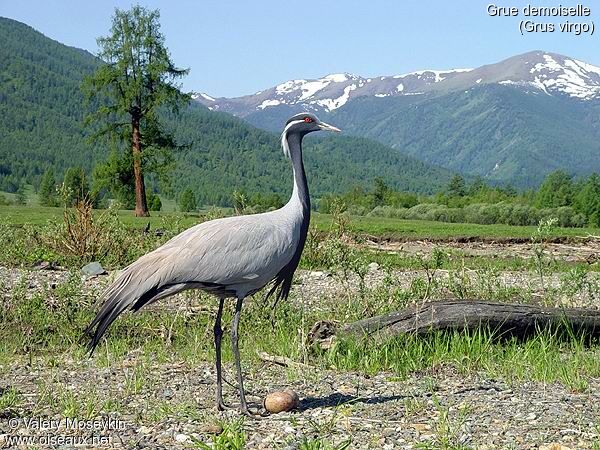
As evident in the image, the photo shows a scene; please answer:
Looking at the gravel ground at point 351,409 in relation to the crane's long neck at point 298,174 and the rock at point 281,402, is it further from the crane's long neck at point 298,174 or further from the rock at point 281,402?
the crane's long neck at point 298,174

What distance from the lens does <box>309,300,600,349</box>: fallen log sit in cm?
866

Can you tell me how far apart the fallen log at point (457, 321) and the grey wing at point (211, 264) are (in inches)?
87.9

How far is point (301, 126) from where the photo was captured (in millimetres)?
7137

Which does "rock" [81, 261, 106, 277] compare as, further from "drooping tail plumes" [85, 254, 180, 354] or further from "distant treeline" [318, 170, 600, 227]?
"distant treeline" [318, 170, 600, 227]

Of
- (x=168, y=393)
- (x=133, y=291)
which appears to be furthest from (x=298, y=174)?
(x=168, y=393)

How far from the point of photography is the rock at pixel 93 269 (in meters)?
15.8

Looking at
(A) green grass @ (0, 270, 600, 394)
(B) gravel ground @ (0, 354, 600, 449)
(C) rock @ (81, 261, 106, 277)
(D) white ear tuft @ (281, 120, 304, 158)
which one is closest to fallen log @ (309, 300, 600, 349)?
(A) green grass @ (0, 270, 600, 394)

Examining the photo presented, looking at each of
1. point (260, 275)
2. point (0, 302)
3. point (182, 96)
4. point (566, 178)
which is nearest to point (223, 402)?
point (260, 275)

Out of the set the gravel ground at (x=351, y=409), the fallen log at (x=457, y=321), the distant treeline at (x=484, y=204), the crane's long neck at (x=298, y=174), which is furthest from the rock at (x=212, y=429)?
the distant treeline at (x=484, y=204)

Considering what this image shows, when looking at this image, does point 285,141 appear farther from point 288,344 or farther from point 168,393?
point 288,344

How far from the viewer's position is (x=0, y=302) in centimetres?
1097

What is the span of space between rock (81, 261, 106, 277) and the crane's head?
948cm

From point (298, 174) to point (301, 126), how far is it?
438mm

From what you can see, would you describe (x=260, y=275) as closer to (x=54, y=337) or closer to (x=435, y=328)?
(x=435, y=328)
